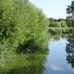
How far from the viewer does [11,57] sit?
1191 inches

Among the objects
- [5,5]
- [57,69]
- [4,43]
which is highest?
[5,5]

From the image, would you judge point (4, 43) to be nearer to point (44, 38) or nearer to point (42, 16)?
point (44, 38)

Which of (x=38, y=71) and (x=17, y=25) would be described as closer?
(x=38, y=71)

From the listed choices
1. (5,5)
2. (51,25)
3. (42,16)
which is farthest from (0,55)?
(51,25)

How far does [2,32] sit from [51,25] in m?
76.8

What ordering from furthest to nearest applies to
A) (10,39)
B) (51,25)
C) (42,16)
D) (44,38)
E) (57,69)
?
(51,25)
(42,16)
(44,38)
(10,39)
(57,69)

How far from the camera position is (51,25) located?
4161 inches

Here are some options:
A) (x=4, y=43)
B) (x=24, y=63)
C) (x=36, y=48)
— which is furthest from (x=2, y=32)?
(x=36, y=48)

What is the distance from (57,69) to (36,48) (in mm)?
16609

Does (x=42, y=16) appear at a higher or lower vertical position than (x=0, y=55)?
higher

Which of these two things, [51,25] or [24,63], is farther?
[51,25]

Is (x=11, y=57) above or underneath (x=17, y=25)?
underneath

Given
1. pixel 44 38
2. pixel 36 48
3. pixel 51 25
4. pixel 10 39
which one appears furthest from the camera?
pixel 51 25

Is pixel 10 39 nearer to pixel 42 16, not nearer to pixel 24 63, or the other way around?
pixel 24 63
